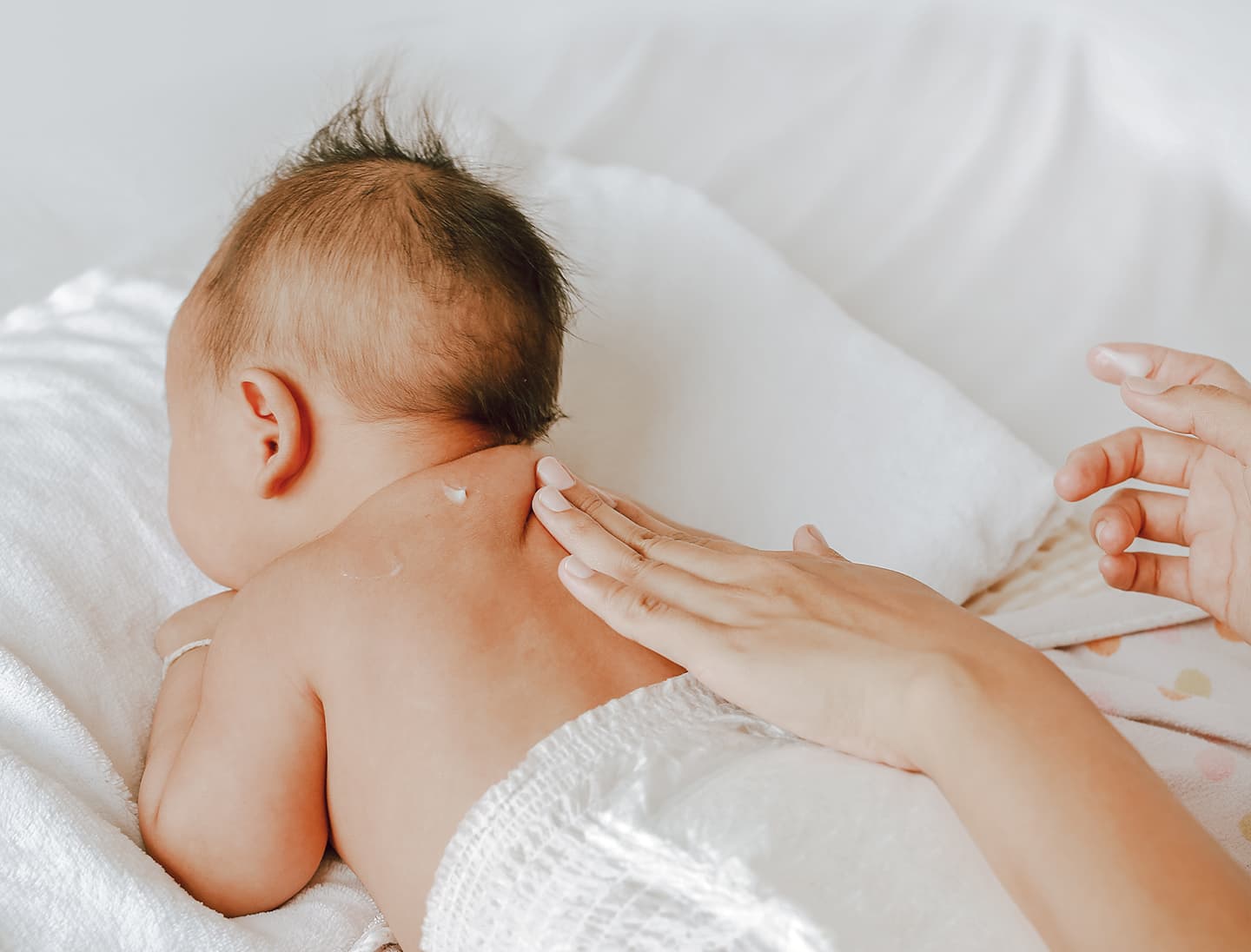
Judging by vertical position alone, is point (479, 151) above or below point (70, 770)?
above

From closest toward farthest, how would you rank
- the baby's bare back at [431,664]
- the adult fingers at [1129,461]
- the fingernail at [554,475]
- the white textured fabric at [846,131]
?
the baby's bare back at [431,664]
the fingernail at [554,475]
the adult fingers at [1129,461]
the white textured fabric at [846,131]

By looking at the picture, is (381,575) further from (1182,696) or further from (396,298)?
(1182,696)

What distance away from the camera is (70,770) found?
1022mm

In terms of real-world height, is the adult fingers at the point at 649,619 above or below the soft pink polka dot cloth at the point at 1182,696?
above

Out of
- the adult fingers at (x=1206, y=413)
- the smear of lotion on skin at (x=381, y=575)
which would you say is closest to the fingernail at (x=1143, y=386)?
the adult fingers at (x=1206, y=413)

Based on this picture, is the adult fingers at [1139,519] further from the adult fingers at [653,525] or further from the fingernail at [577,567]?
the fingernail at [577,567]

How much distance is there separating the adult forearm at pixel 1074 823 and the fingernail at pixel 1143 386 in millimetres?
372

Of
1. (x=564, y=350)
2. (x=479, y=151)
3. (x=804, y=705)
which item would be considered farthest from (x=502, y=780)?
(x=479, y=151)

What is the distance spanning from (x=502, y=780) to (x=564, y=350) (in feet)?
2.51

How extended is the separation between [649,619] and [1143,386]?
1.64 feet

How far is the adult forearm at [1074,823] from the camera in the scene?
71 cm

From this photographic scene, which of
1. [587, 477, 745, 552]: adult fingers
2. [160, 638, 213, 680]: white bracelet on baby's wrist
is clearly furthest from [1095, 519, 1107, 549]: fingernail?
[160, 638, 213, 680]: white bracelet on baby's wrist

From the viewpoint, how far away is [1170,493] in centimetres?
119

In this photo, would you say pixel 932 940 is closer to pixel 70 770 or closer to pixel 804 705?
pixel 804 705
